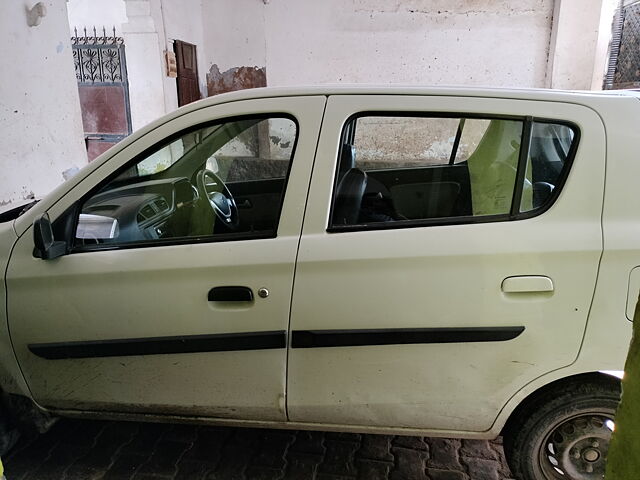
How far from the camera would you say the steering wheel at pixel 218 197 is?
2188 millimetres

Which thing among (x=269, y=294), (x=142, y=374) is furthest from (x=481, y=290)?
(x=142, y=374)

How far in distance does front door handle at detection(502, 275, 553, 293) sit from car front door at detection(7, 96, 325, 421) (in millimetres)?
788

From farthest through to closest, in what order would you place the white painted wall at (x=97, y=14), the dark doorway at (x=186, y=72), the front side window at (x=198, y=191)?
the white painted wall at (x=97, y=14), the dark doorway at (x=186, y=72), the front side window at (x=198, y=191)

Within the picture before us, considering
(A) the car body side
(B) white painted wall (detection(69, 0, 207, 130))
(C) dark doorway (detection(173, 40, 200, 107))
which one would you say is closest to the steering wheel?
(A) the car body side

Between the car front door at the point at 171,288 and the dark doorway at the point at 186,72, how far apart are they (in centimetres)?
518

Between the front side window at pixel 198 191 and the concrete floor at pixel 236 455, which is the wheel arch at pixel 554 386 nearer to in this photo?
the concrete floor at pixel 236 455

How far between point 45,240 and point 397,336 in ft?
4.62

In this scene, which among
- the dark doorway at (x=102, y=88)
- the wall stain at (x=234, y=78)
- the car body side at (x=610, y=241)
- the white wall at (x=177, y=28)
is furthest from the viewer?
the wall stain at (x=234, y=78)

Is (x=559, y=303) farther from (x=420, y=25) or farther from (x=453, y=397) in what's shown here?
(x=420, y=25)

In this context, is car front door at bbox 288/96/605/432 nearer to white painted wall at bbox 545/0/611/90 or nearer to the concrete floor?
the concrete floor

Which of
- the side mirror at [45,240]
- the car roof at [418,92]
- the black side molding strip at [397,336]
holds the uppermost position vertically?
the car roof at [418,92]

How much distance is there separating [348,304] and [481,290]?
49cm

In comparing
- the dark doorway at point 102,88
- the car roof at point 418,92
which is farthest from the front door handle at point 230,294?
the dark doorway at point 102,88

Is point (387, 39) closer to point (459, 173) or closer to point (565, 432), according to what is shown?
point (459, 173)
